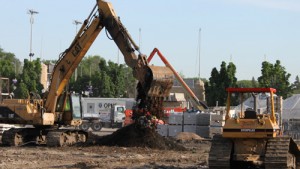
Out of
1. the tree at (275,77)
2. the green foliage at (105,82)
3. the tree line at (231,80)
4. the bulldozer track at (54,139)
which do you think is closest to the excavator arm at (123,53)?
the bulldozer track at (54,139)

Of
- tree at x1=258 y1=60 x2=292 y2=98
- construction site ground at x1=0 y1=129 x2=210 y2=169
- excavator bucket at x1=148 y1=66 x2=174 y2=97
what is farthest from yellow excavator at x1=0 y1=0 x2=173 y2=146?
tree at x1=258 y1=60 x2=292 y2=98

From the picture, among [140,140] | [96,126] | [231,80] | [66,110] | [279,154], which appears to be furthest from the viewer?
[231,80]

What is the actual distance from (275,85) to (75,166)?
198ft

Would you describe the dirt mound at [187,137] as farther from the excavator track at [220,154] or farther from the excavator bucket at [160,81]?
the excavator track at [220,154]

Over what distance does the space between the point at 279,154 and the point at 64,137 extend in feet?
51.1

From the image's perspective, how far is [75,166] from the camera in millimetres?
21719

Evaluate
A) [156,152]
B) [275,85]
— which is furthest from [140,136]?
[275,85]

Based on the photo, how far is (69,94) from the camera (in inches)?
1294

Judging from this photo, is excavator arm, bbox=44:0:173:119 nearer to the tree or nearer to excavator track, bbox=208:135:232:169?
excavator track, bbox=208:135:232:169

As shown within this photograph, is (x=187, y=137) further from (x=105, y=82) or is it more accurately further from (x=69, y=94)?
(x=105, y=82)

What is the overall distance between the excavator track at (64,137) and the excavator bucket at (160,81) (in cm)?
496

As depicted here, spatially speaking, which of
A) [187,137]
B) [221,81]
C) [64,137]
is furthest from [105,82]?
[64,137]

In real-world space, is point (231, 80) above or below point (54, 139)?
above

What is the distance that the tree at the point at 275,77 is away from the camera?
7869cm
